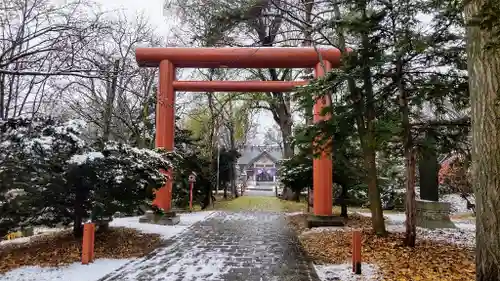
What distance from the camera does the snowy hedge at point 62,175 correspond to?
721 centimetres

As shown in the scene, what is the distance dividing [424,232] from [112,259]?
864 cm

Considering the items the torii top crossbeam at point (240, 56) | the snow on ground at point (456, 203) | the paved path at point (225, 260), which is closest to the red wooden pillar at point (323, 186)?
the torii top crossbeam at point (240, 56)

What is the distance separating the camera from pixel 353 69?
8891 mm

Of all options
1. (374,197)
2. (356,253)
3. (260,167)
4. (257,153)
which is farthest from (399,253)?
(257,153)

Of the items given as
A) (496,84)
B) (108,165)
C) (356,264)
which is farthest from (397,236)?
(108,165)

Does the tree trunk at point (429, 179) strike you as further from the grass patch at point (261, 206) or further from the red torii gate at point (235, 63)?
the grass patch at point (261, 206)

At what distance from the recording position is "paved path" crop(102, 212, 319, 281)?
6137 mm

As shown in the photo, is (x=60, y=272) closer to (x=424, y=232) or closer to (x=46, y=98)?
(x=424, y=232)

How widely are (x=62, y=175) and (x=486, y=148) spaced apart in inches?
288

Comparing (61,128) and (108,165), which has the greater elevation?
(61,128)

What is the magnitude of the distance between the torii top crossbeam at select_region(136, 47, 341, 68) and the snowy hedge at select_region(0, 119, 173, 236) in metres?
4.68

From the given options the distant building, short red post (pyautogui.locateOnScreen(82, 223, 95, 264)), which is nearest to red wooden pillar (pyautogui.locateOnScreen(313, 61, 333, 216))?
short red post (pyautogui.locateOnScreen(82, 223, 95, 264))

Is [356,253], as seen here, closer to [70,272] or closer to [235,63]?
[70,272]

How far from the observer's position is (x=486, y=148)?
389 cm
